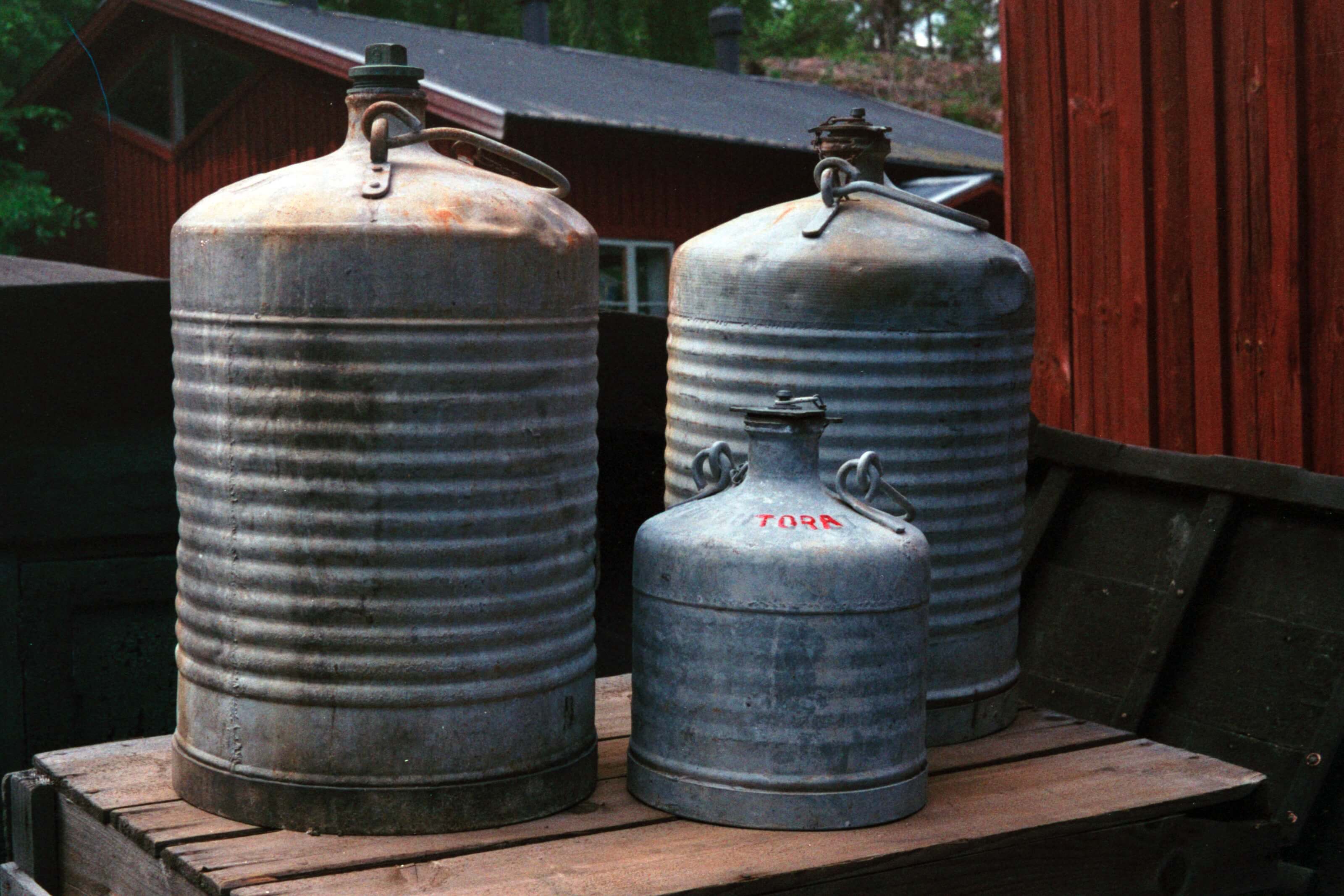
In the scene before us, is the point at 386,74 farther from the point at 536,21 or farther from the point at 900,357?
the point at 536,21

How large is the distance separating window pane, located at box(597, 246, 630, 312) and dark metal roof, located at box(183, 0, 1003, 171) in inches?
55.7

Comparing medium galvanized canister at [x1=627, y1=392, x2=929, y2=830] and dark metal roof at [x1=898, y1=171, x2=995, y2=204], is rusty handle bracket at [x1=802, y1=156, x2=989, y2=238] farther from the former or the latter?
dark metal roof at [x1=898, y1=171, x2=995, y2=204]

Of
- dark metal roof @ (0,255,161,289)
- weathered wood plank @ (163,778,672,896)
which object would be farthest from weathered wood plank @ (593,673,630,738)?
dark metal roof @ (0,255,161,289)

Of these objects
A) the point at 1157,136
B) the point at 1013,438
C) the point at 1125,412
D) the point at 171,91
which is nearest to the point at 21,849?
the point at 1013,438

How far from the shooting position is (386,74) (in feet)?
7.93

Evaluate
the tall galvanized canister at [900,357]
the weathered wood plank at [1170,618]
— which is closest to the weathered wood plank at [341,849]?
the tall galvanized canister at [900,357]

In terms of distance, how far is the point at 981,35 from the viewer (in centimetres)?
3219

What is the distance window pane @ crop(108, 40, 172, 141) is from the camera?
15.2 meters

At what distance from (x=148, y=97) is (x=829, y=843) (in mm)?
15057

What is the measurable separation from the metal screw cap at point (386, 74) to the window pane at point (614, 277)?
11202 mm

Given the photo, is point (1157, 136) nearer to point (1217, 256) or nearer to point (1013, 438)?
point (1217, 256)

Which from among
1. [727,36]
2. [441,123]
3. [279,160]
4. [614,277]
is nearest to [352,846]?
[441,123]

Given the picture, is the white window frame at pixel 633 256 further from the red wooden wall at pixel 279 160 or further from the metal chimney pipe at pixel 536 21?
the metal chimney pipe at pixel 536 21

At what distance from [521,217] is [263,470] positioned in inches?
21.5
